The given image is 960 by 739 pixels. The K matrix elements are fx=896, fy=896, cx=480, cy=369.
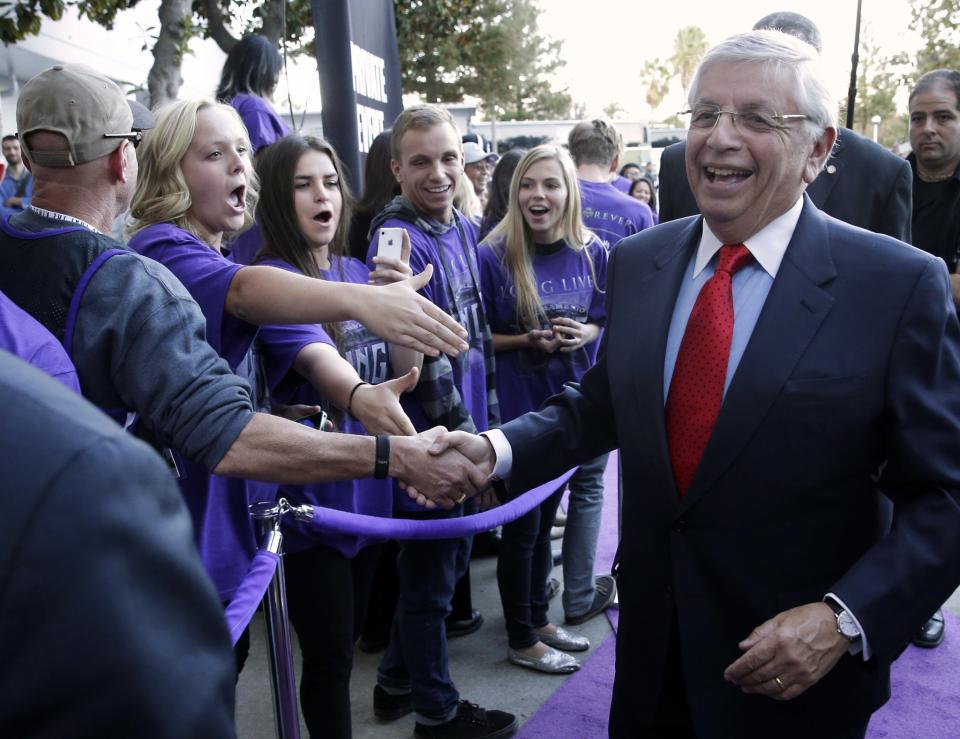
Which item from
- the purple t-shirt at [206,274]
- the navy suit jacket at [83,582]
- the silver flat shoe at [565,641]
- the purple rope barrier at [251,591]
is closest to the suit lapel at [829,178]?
the silver flat shoe at [565,641]

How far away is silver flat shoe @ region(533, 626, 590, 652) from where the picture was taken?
4285 millimetres

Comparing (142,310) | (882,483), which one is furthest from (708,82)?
(142,310)

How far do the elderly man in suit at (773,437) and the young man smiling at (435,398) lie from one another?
1.23 metres

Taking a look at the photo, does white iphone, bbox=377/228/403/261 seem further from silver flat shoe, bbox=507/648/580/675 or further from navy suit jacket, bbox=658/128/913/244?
silver flat shoe, bbox=507/648/580/675

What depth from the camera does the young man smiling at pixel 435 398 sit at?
3375mm

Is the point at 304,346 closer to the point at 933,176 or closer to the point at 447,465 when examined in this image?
the point at 447,465

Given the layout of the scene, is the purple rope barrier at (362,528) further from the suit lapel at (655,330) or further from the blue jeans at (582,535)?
the suit lapel at (655,330)

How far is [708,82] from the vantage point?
2.06 m

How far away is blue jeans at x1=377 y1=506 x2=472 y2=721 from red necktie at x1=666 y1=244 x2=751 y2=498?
1.50 m

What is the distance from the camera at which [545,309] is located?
166 inches

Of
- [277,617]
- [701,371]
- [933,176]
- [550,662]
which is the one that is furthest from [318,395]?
[933,176]

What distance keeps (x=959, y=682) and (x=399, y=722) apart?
245 centimetres

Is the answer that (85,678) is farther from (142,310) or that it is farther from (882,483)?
(882,483)

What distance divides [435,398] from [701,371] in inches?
55.6
